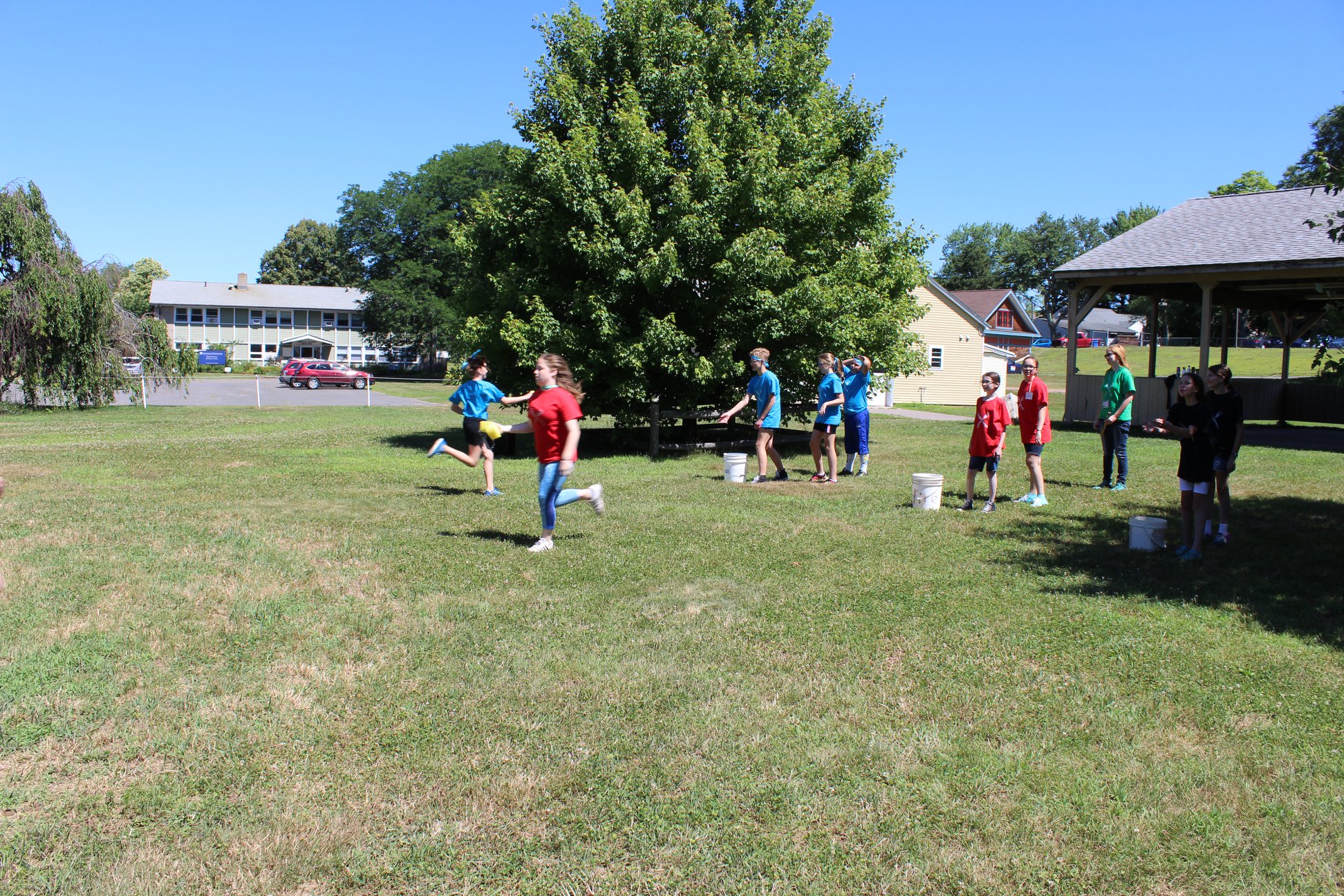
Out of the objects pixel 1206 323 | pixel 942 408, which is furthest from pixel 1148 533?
pixel 942 408

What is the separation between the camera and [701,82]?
16.3m

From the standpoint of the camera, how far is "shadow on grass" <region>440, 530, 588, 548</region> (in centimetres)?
866

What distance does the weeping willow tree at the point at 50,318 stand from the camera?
81.5 feet

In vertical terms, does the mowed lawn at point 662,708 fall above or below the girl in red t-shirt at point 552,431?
below

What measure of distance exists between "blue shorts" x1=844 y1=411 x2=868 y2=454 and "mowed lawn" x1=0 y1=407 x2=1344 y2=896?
3.53m

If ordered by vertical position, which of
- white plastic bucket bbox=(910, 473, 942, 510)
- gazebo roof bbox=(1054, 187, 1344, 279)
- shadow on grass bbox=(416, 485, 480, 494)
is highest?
gazebo roof bbox=(1054, 187, 1344, 279)

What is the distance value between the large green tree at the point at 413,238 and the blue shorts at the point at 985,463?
56.2 meters

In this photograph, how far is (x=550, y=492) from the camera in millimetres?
8180

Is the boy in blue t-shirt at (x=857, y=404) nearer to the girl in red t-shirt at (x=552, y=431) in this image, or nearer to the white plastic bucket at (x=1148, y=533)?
the white plastic bucket at (x=1148, y=533)

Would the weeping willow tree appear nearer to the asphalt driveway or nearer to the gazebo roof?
the asphalt driveway

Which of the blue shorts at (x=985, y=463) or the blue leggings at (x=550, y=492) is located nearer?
the blue leggings at (x=550, y=492)

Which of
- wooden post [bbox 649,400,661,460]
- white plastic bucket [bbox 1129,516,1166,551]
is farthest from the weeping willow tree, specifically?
white plastic bucket [bbox 1129,516,1166,551]

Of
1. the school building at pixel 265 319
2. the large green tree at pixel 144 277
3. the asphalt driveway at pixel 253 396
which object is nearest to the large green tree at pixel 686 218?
the asphalt driveway at pixel 253 396

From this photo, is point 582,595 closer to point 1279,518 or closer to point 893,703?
point 893,703
